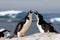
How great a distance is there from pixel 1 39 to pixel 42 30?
130 centimetres

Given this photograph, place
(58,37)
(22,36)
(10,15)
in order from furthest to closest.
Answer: (10,15) → (22,36) → (58,37)

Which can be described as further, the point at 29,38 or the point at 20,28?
the point at 20,28

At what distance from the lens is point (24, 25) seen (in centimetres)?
827

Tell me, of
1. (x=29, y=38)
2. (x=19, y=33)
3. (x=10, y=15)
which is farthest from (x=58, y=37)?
(x=10, y=15)

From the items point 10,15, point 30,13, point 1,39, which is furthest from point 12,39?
point 10,15

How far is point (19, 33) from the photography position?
324 inches

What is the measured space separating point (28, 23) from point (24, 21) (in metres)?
0.13

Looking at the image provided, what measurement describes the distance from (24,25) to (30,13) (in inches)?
17.5

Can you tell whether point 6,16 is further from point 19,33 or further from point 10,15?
point 19,33

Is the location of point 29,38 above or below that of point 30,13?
below

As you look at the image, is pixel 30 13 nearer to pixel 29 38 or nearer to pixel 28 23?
pixel 28 23

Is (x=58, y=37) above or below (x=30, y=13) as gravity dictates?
below

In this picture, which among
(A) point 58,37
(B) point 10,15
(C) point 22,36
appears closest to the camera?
(A) point 58,37

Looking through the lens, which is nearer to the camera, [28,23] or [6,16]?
[28,23]
